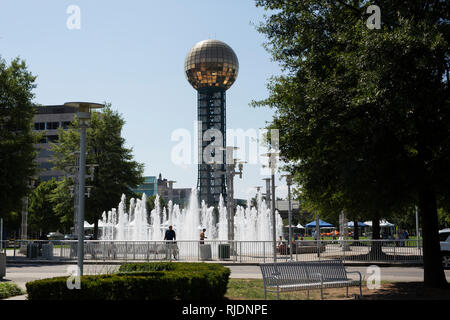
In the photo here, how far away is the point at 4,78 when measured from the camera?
32156 millimetres

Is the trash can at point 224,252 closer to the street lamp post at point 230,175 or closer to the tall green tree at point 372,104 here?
the street lamp post at point 230,175

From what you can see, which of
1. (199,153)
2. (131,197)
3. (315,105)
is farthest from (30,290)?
(199,153)

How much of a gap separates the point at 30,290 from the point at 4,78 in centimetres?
2569

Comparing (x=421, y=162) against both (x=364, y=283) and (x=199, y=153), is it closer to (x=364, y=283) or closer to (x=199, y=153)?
(x=364, y=283)

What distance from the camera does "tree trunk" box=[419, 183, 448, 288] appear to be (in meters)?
13.7

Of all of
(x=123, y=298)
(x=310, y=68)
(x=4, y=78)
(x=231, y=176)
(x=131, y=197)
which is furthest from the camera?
(x=131, y=197)

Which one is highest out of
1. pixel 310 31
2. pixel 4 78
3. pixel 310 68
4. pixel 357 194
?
pixel 4 78

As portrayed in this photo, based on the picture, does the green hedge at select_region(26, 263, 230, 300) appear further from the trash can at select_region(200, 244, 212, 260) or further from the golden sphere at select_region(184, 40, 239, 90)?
the golden sphere at select_region(184, 40, 239, 90)

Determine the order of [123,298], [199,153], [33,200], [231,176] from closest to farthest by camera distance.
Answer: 1. [123,298]
2. [231,176]
3. [33,200]
4. [199,153]

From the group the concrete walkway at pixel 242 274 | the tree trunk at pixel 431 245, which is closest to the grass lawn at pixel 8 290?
the concrete walkway at pixel 242 274

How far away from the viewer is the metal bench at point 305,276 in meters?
11.5

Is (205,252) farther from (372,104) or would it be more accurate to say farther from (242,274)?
(372,104)

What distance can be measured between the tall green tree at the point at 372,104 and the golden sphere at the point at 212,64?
9245cm

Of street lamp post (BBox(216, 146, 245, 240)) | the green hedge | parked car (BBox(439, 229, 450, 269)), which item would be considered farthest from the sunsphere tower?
the green hedge
